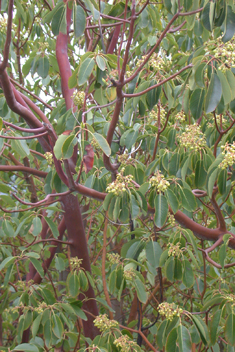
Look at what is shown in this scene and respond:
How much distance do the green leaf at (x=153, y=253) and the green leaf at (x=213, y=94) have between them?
28.8 inches

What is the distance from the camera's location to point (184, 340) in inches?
49.8

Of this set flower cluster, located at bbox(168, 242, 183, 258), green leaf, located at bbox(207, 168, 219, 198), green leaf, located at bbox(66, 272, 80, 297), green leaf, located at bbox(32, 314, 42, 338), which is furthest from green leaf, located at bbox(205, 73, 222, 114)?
green leaf, located at bbox(32, 314, 42, 338)

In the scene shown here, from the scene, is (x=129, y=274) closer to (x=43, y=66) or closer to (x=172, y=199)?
(x=172, y=199)

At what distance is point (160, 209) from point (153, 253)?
0.32 m

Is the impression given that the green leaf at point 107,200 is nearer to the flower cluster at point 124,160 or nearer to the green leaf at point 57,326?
the flower cluster at point 124,160

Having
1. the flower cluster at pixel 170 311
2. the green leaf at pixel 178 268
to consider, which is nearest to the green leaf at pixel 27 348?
the flower cluster at pixel 170 311

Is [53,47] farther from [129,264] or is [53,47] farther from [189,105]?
[129,264]

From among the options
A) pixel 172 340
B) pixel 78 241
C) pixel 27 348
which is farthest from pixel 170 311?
pixel 78 241

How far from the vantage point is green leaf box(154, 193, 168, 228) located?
53.9 inches

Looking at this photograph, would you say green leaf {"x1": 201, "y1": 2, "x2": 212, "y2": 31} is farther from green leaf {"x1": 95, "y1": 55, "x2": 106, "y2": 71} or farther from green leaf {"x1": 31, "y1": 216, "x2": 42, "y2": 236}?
green leaf {"x1": 31, "y1": 216, "x2": 42, "y2": 236}

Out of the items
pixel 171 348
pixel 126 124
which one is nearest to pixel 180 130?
pixel 126 124

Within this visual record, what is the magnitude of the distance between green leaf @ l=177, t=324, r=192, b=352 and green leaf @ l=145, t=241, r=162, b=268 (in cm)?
33

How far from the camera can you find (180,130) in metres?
1.95

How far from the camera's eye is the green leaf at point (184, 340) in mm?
1251
